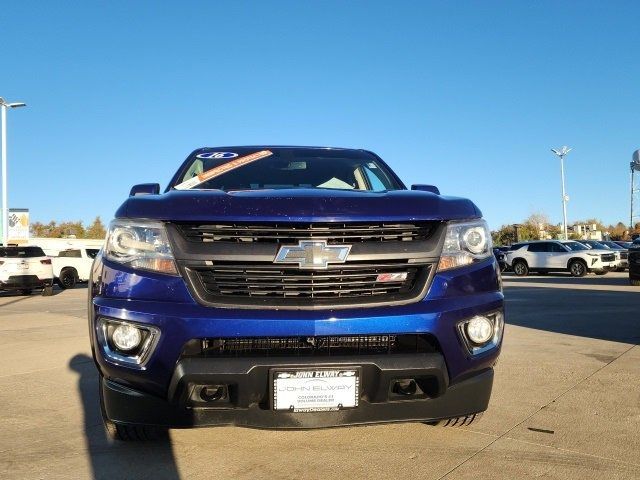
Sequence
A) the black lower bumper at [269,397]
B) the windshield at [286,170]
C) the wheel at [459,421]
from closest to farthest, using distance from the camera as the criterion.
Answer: the black lower bumper at [269,397] < the wheel at [459,421] < the windshield at [286,170]

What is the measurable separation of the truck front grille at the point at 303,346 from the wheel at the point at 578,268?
23.1 meters

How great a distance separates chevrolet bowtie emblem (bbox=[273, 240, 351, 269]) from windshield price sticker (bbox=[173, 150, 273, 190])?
1551 millimetres

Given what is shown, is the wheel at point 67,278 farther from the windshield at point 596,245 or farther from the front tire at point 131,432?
the windshield at point 596,245

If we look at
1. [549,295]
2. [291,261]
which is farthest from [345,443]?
[549,295]

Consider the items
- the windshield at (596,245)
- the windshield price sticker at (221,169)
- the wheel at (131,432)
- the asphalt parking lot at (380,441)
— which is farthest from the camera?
the windshield at (596,245)

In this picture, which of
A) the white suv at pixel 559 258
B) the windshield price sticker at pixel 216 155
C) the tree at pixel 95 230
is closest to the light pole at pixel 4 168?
the white suv at pixel 559 258

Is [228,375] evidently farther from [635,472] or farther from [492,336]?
[635,472]

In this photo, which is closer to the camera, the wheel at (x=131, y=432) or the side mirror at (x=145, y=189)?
the wheel at (x=131, y=432)

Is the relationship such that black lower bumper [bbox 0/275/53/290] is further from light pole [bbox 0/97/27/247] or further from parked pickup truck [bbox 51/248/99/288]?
light pole [bbox 0/97/27/247]

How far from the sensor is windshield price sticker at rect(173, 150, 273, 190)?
156 inches

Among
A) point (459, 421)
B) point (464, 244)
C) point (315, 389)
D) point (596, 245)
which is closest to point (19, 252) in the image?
point (459, 421)

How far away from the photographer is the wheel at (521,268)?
84.5 feet

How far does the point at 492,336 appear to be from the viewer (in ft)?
9.01

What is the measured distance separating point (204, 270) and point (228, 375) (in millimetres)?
492
